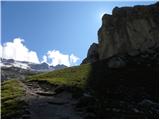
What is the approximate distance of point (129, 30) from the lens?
388ft

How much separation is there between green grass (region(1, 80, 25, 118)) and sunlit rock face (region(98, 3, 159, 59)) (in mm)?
48215

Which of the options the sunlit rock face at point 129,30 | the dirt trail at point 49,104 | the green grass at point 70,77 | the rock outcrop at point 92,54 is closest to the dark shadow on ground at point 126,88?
the green grass at point 70,77

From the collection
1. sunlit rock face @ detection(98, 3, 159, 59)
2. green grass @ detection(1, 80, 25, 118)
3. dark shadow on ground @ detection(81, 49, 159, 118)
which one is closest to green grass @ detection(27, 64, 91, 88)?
dark shadow on ground @ detection(81, 49, 159, 118)

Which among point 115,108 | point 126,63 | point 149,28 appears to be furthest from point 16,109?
point 149,28

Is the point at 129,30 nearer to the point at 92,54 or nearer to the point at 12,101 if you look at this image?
the point at 92,54

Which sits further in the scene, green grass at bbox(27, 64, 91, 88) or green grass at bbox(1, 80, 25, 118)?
green grass at bbox(27, 64, 91, 88)

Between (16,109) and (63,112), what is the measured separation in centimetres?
587

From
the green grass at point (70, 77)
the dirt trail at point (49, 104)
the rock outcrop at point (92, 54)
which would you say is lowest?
the dirt trail at point (49, 104)

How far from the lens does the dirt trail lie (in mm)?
45625

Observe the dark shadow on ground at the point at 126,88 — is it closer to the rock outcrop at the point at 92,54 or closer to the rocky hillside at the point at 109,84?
the rocky hillside at the point at 109,84

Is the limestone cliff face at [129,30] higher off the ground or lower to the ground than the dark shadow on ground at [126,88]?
higher

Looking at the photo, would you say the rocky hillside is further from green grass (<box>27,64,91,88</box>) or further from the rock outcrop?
the rock outcrop

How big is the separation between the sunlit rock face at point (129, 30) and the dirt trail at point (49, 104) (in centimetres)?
4744

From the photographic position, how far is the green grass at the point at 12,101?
46172 millimetres
